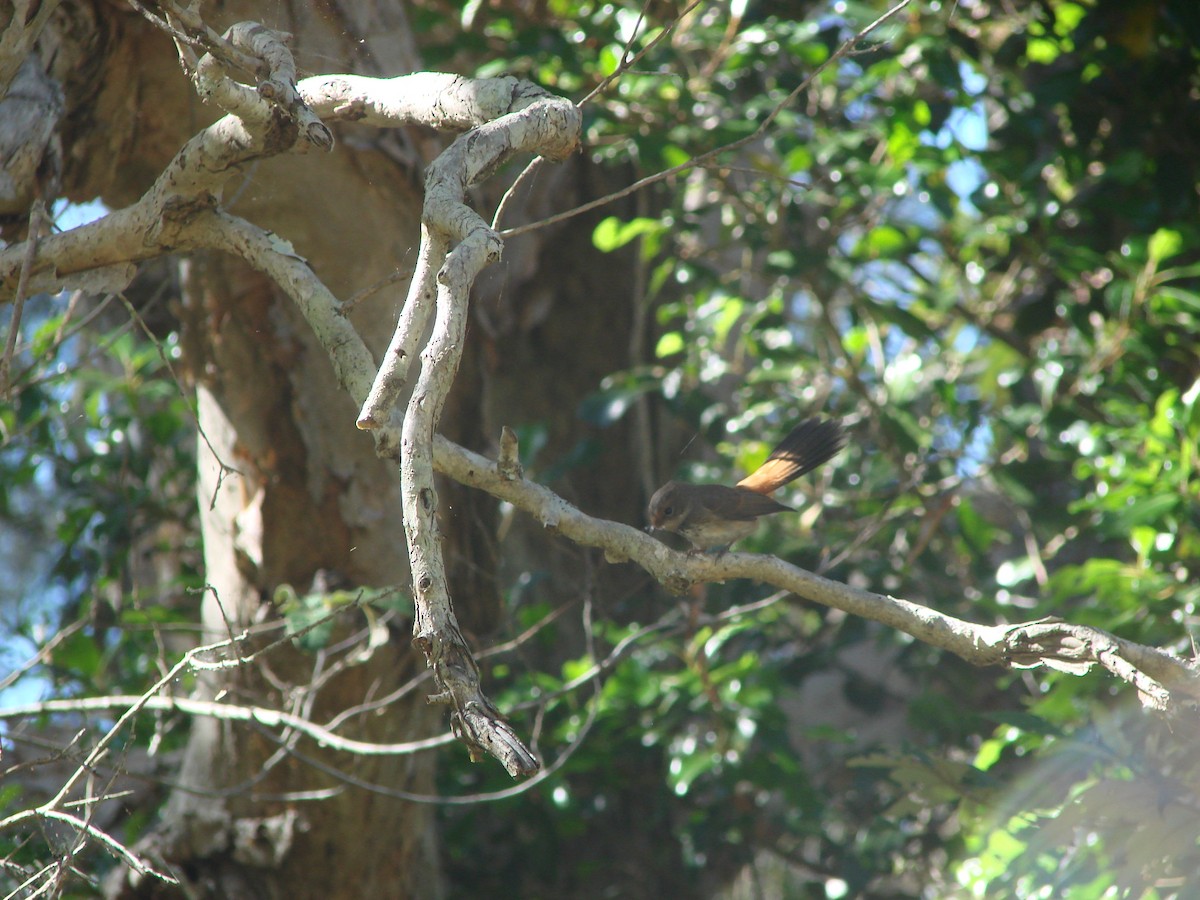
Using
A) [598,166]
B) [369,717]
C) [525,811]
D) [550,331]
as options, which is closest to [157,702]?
[369,717]

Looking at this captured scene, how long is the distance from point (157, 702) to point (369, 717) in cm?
69

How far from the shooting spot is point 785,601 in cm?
448

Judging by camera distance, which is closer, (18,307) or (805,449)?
(18,307)

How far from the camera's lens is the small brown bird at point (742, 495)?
3959 mm

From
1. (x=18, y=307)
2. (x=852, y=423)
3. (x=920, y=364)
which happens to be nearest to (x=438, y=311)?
(x=18, y=307)

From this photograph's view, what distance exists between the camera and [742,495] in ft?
13.4

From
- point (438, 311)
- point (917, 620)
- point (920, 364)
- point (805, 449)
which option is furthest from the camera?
point (920, 364)

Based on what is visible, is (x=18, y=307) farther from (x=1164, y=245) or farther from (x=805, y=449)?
(x=1164, y=245)

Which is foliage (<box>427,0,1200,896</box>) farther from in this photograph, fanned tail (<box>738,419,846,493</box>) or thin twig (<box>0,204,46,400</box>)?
thin twig (<box>0,204,46,400</box>)

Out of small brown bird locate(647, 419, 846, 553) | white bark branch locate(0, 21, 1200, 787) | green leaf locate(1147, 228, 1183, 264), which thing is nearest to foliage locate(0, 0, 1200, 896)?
green leaf locate(1147, 228, 1183, 264)

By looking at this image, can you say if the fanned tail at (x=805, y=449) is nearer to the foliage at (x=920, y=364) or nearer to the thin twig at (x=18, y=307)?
the foliage at (x=920, y=364)

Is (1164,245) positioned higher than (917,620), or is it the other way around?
(917,620)

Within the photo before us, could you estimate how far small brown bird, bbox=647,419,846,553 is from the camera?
396cm

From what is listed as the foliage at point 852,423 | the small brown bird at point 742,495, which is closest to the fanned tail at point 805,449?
the small brown bird at point 742,495
